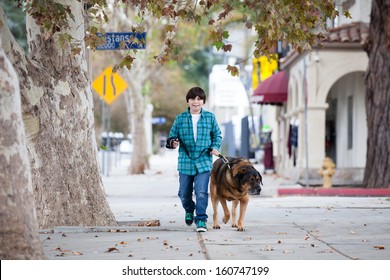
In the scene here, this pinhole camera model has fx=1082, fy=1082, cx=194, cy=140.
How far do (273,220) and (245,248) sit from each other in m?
4.36

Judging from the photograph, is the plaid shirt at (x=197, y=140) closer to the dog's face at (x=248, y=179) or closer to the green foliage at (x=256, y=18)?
Answer: the dog's face at (x=248, y=179)

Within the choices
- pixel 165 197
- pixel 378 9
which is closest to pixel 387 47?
pixel 378 9

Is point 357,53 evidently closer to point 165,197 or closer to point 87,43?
point 165,197

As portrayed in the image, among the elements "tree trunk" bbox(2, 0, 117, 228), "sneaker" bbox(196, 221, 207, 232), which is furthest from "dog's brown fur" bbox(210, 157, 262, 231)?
"tree trunk" bbox(2, 0, 117, 228)

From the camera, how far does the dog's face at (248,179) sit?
41.4ft

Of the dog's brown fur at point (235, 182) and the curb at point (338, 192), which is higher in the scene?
the dog's brown fur at point (235, 182)

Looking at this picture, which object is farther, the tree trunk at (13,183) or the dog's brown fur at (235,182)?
the dog's brown fur at (235,182)

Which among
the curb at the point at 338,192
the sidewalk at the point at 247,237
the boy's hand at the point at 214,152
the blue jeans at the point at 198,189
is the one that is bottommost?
the curb at the point at 338,192

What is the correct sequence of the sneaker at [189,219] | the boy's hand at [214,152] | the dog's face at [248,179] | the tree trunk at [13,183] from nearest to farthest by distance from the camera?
the tree trunk at [13,183] → the dog's face at [248,179] → the boy's hand at [214,152] → the sneaker at [189,219]

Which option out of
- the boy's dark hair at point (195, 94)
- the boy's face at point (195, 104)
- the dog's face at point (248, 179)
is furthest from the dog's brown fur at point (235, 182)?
the boy's dark hair at point (195, 94)

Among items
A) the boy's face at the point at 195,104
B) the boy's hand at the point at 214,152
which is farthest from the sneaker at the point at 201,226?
the boy's face at the point at 195,104

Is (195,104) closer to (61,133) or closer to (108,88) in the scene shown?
(61,133)

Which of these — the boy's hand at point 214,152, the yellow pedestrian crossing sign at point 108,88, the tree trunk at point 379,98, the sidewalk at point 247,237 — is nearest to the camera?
the sidewalk at point 247,237

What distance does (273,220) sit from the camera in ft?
50.0
